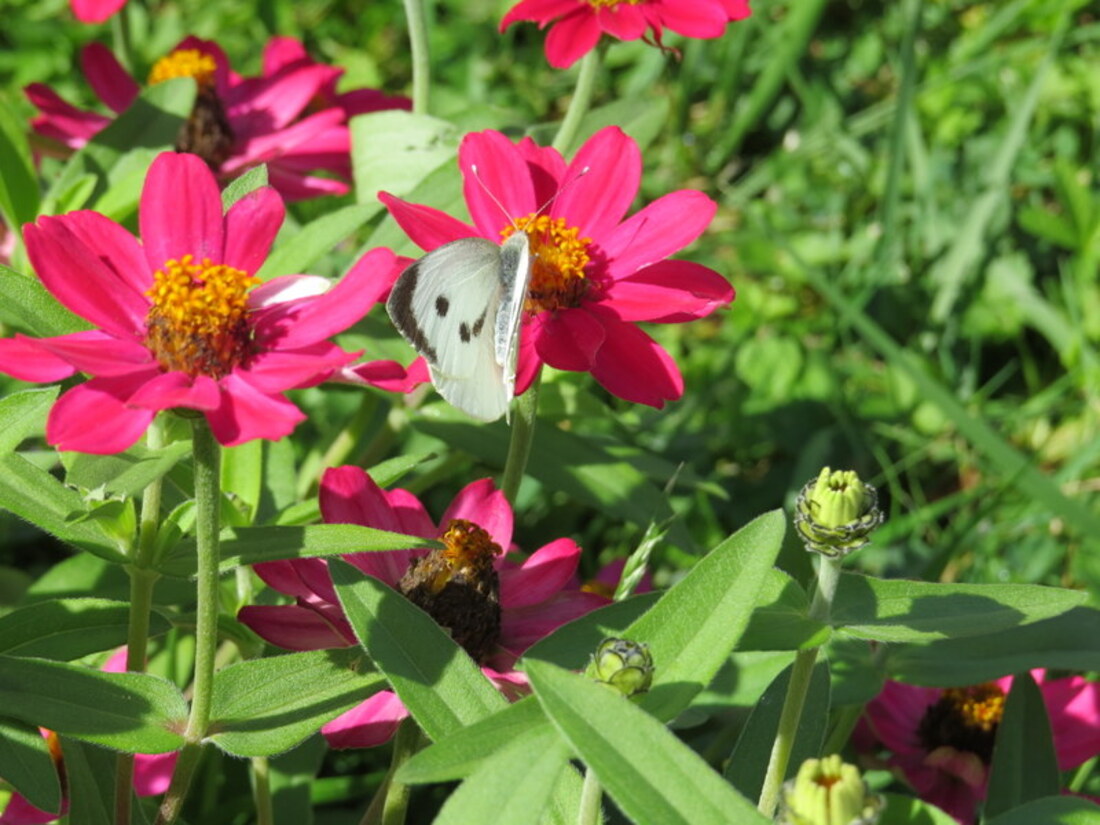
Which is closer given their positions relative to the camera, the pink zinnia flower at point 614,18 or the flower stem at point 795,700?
the flower stem at point 795,700

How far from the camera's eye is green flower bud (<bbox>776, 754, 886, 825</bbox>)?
0.77 meters

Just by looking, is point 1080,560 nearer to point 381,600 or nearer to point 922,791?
point 922,791

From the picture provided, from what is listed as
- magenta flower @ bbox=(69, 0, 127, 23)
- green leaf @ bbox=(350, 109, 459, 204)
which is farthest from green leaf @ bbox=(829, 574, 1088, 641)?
magenta flower @ bbox=(69, 0, 127, 23)

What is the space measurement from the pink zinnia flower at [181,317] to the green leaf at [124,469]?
5 cm

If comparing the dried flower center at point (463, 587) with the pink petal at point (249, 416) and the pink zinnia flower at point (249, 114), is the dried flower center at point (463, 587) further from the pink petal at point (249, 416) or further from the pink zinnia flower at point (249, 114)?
the pink zinnia flower at point (249, 114)

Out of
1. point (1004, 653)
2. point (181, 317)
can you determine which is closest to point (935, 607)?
point (1004, 653)

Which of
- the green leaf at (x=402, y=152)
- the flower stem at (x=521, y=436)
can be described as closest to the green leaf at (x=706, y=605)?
the flower stem at (x=521, y=436)

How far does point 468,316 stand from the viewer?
1.04 metres

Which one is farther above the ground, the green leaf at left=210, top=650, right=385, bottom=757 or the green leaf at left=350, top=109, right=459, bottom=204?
the green leaf at left=350, top=109, right=459, bottom=204

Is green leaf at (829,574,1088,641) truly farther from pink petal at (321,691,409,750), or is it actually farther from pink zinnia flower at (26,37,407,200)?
pink zinnia flower at (26,37,407,200)

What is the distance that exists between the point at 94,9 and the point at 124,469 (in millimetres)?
834

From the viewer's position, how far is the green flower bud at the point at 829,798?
2.52 feet

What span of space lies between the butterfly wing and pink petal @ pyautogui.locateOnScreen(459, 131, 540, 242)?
14 cm

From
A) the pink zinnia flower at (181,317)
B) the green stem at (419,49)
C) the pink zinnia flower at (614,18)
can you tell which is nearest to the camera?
the pink zinnia flower at (181,317)
